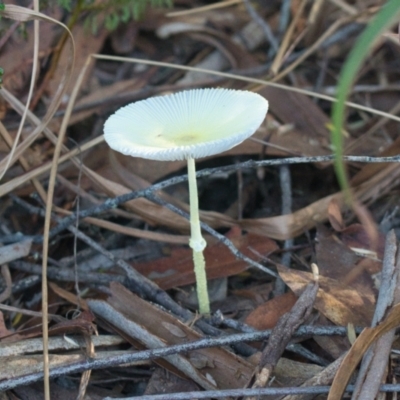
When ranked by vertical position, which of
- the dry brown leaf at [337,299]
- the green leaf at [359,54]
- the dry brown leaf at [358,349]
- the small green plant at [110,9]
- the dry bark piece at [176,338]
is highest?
the green leaf at [359,54]

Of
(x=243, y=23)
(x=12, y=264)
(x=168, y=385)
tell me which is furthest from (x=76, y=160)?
(x=243, y=23)

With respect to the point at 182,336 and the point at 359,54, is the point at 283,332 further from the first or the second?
the point at 359,54

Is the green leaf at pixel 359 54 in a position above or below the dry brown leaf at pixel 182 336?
above

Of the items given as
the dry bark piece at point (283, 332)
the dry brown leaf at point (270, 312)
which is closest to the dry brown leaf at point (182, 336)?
the dry bark piece at point (283, 332)

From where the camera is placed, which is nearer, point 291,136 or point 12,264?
point 12,264

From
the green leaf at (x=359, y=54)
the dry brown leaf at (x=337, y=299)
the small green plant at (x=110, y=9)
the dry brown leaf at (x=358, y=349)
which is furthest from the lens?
the small green plant at (x=110, y=9)

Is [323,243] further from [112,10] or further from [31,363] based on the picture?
[112,10]

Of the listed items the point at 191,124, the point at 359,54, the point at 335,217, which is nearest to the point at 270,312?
the point at 335,217

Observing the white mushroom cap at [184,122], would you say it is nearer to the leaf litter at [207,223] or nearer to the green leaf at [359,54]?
the leaf litter at [207,223]
